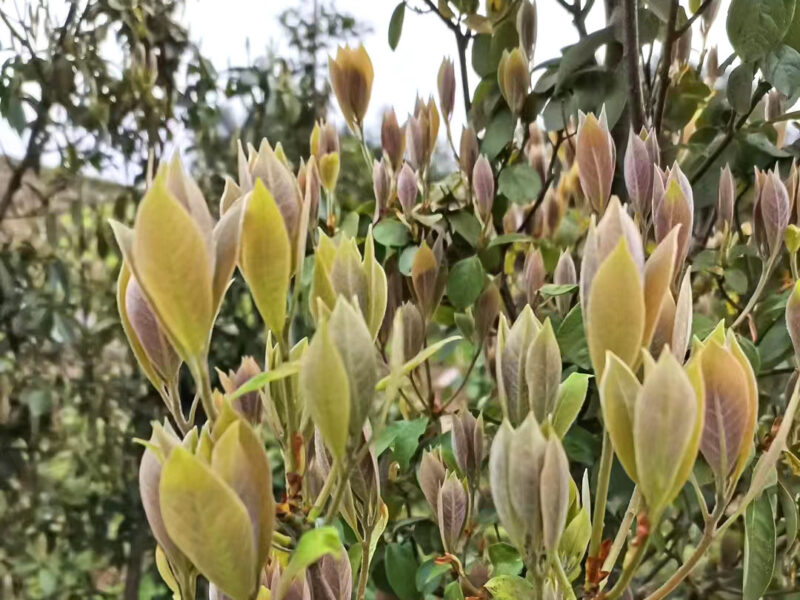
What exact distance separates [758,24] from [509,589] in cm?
35

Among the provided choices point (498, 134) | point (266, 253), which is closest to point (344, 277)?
point (266, 253)

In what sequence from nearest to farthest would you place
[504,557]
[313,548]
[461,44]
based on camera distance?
1. [313,548]
2. [504,557]
3. [461,44]

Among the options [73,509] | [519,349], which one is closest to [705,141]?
[519,349]

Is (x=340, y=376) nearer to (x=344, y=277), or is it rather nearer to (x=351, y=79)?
(x=344, y=277)

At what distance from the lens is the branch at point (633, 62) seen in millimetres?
423

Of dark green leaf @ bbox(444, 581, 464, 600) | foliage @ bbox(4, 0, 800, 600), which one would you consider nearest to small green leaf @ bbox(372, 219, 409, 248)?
foliage @ bbox(4, 0, 800, 600)

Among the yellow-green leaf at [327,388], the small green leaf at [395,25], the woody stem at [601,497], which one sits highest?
the small green leaf at [395,25]

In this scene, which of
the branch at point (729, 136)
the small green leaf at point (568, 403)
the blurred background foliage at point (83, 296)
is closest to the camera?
the small green leaf at point (568, 403)

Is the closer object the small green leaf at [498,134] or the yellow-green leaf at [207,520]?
the yellow-green leaf at [207,520]

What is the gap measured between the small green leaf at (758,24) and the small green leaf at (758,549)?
10.3 inches

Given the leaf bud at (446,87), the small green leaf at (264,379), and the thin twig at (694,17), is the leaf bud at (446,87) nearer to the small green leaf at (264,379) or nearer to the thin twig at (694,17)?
the thin twig at (694,17)

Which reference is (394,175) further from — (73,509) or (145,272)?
(73,509)

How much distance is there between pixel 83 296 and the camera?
1.11 metres

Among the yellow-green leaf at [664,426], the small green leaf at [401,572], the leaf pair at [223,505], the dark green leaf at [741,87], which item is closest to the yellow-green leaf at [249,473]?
the leaf pair at [223,505]
